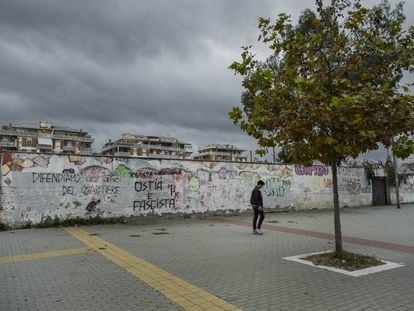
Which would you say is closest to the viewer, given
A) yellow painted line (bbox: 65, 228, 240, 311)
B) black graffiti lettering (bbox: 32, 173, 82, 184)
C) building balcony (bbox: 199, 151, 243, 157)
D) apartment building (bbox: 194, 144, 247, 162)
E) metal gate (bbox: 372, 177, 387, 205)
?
yellow painted line (bbox: 65, 228, 240, 311)

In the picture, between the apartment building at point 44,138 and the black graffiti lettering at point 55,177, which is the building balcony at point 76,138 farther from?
the black graffiti lettering at point 55,177

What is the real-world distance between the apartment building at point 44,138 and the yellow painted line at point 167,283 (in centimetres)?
10600

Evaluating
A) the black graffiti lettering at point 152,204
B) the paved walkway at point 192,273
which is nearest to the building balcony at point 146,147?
the black graffiti lettering at point 152,204

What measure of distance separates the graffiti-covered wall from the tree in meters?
8.99

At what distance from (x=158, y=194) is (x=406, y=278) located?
1177 centimetres

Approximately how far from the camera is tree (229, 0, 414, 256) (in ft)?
22.7

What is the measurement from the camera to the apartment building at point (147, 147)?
132250 mm

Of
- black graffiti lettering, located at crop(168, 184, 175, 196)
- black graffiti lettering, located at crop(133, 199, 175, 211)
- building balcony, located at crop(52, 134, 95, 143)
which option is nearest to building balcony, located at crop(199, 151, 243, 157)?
building balcony, located at crop(52, 134, 95, 143)

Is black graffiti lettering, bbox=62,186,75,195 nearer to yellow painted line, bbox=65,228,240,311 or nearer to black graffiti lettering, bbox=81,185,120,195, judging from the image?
black graffiti lettering, bbox=81,185,120,195

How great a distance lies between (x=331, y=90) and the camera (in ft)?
26.2

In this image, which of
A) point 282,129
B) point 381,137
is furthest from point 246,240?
point 381,137

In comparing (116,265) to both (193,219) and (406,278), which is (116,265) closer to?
(406,278)

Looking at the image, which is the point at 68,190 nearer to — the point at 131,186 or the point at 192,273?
the point at 131,186

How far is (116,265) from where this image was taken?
7.55 metres
